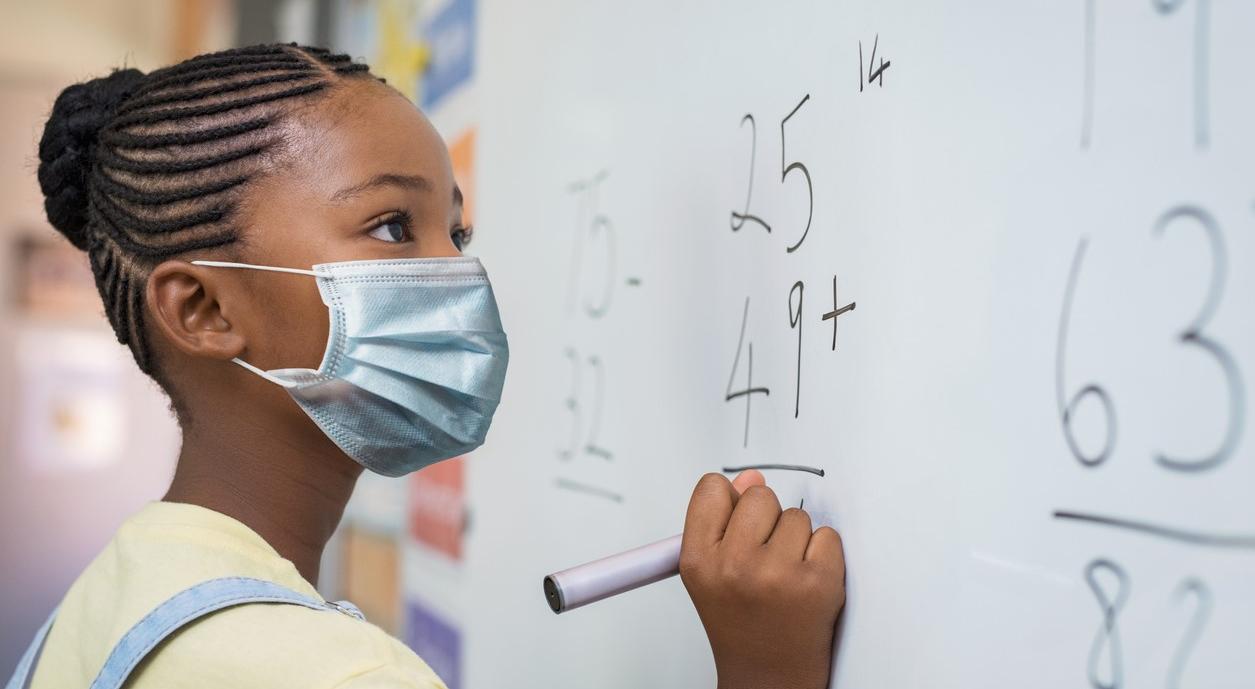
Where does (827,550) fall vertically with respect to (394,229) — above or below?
below

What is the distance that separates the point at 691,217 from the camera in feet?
2.21

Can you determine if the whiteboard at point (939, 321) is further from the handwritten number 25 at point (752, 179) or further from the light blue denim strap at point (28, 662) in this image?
the light blue denim strap at point (28, 662)

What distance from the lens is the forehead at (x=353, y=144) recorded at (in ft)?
2.00

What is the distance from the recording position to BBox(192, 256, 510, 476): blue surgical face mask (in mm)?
607

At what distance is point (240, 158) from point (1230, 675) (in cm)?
56

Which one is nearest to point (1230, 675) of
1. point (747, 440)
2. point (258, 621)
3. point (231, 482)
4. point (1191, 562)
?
point (1191, 562)

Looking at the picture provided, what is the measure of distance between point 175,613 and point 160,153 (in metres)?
0.29

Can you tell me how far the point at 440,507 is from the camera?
45.8 inches

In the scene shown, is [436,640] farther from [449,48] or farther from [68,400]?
[68,400]

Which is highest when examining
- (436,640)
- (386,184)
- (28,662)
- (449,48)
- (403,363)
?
(449,48)

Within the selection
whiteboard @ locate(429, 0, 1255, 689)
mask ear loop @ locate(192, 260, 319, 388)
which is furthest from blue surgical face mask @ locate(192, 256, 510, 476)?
whiteboard @ locate(429, 0, 1255, 689)

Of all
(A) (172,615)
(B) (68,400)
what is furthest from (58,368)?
(A) (172,615)

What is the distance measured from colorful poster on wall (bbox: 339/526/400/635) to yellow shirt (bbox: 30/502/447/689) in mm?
747

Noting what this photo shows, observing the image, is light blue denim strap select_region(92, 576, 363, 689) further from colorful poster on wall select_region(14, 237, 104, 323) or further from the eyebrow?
colorful poster on wall select_region(14, 237, 104, 323)
